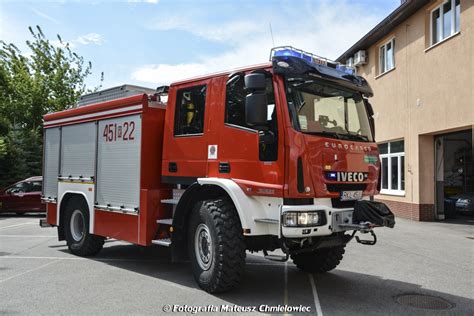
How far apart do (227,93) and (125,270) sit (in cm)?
352

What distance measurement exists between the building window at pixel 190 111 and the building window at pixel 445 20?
10.6 metres

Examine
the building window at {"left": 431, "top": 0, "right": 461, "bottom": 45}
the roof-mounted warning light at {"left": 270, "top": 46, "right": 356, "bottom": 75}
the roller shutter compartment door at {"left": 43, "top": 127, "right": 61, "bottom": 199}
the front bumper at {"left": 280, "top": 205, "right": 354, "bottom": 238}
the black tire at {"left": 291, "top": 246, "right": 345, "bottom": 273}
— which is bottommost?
the black tire at {"left": 291, "top": 246, "right": 345, "bottom": 273}

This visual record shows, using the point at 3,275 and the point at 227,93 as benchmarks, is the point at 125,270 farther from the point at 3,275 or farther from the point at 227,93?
the point at 227,93

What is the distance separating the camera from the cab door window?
559cm

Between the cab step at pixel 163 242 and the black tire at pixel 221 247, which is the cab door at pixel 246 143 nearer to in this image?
the black tire at pixel 221 247

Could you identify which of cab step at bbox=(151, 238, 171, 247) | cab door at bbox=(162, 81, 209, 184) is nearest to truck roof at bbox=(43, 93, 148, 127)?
cab door at bbox=(162, 81, 209, 184)

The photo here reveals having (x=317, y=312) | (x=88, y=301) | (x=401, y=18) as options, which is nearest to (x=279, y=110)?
(x=317, y=312)

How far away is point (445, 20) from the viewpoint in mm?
14672

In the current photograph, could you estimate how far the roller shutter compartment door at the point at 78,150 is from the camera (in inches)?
332

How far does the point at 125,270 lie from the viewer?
755 cm

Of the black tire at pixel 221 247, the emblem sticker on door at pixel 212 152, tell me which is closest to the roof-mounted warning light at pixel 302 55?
the emblem sticker on door at pixel 212 152

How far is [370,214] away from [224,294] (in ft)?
7.10

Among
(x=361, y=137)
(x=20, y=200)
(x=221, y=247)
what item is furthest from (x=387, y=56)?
(x=20, y=200)

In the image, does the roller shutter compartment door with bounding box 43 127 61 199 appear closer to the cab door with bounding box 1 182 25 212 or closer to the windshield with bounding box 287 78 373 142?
the windshield with bounding box 287 78 373 142
